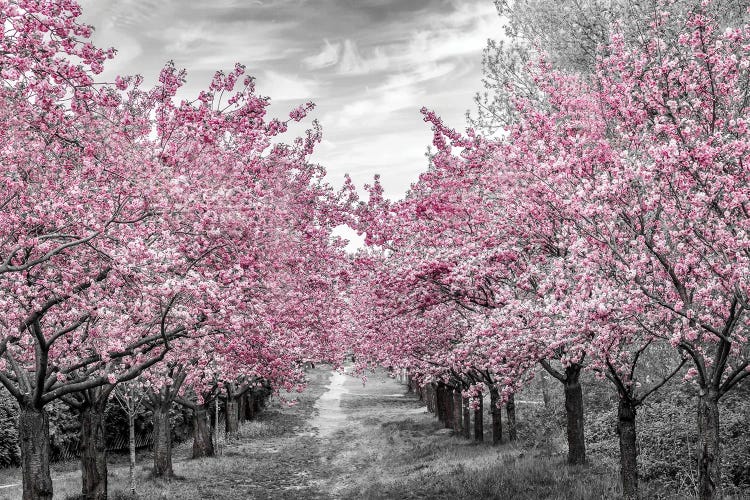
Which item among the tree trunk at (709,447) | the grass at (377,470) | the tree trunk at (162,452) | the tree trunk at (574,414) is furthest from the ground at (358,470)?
the tree trunk at (709,447)

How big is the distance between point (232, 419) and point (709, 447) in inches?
1140

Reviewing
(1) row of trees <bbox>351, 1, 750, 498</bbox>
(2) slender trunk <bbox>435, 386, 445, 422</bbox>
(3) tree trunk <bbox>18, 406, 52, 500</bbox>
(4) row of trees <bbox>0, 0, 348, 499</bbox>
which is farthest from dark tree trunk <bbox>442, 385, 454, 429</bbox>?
(3) tree trunk <bbox>18, 406, 52, 500</bbox>

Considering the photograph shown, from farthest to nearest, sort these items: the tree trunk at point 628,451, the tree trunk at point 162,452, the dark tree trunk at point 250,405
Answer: the dark tree trunk at point 250,405 < the tree trunk at point 162,452 < the tree trunk at point 628,451

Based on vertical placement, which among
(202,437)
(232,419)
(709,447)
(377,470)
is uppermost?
(709,447)

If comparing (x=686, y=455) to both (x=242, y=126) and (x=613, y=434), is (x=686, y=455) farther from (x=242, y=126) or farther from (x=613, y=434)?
(x=242, y=126)

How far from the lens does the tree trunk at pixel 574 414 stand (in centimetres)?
1636

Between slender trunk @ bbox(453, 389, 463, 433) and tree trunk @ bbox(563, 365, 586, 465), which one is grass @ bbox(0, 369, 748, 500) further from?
slender trunk @ bbox(453, 389, 463, 433)

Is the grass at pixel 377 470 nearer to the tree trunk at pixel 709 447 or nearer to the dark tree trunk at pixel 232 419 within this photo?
the dark tree trunk at pixel 232 419

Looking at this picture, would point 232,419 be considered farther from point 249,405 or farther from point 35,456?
point 35,456

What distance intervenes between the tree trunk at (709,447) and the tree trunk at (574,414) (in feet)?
20.7

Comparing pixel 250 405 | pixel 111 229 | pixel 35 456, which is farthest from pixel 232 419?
pixel 111 229

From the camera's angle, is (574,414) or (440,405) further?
(440,405)

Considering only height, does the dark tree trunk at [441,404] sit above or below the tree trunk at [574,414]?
below

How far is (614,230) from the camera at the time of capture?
34.6 feet
